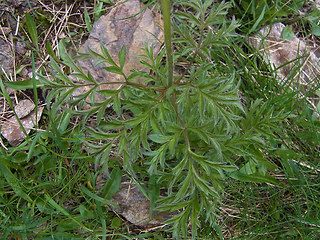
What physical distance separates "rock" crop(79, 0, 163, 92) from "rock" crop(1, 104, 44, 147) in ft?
1.93

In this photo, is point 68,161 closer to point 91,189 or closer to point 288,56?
point 91,189

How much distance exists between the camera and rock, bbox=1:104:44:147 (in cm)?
273

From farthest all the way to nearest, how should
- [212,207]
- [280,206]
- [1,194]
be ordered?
[280,206], [1,194], [212,207]

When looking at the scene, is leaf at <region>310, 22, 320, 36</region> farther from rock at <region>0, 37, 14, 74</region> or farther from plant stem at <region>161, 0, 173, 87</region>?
rock at <region>0, 37, 14, 74</region>

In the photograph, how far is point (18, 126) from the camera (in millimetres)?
2754

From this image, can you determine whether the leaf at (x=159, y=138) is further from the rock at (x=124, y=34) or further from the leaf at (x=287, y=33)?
the leaf at (x=287, y=33)

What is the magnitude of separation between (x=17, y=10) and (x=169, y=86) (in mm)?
1796

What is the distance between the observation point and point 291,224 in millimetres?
2666

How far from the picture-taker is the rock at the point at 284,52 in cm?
308

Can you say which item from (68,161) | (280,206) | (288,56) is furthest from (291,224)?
(68,161)

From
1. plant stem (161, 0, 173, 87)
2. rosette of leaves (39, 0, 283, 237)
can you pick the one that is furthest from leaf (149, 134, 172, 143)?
plant stem (161, 0, 173, 87)

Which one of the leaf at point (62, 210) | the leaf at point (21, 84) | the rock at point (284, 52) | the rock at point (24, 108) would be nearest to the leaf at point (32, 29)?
the leaf at point (21, 84)

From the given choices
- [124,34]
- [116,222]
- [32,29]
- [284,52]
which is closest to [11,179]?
[116,222]

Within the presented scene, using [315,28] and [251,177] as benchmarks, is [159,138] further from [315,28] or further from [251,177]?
[315,28]
